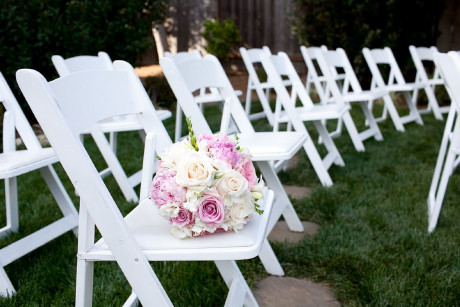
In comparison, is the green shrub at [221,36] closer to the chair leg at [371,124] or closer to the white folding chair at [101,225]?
the chair leg at [371,124]

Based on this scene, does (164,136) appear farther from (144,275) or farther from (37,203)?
(37,203)

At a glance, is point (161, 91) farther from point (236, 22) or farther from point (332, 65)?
point (236, 22)

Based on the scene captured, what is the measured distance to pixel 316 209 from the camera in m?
3.09

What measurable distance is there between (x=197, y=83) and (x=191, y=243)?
1.31 meters

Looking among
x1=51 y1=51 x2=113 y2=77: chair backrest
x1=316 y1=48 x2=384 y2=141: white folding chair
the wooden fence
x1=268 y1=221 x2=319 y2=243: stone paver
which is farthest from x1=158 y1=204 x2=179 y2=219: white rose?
the wooden fence

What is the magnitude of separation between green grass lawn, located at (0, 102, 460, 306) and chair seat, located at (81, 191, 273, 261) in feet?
2.09

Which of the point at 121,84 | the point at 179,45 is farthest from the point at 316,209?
the point at 179,45

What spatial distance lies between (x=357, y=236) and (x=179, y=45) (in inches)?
330

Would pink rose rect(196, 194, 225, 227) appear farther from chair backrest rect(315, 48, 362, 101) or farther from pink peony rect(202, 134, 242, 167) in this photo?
chair backrest rect(315, 48, 362, 101)

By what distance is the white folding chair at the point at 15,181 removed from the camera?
215 cm

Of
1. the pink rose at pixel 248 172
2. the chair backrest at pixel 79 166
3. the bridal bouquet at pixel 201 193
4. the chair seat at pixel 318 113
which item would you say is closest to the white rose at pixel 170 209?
the bridal bouquet at pixel 201 193

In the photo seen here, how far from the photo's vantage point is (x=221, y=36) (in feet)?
31.8

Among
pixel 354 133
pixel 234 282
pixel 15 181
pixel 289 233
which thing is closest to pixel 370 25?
pixel 354 133

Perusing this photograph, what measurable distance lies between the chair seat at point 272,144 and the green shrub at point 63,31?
3299 mm
